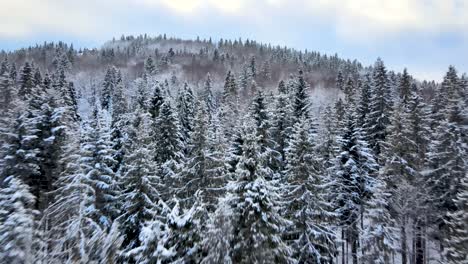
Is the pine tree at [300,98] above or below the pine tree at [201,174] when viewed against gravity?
above

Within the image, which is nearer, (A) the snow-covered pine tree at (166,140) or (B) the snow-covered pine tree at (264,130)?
(A) the snow-covered pine tree at (166,140)

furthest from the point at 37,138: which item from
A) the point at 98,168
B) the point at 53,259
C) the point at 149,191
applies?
the point at 53,259

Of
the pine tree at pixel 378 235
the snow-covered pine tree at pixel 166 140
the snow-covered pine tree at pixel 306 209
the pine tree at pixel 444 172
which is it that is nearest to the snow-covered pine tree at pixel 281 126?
the snow-covered pine tree at pixel 306 209

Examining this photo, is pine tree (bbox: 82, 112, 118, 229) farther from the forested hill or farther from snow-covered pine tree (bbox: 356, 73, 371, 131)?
snow-covered pine tree (bbox: 356, 73, 371, 131)

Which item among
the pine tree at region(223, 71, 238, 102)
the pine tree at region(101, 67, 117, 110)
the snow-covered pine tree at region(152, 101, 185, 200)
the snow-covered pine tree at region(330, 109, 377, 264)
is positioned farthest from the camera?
the pine tree at region(101, 67, 117, 110)

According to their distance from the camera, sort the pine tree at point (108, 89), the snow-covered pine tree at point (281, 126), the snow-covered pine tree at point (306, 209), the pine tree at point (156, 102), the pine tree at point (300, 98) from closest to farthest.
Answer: the snow-covered pine tree at point (306, 209) → the pine tree at point (156, 102) → the snow-covered pine tree at point (281, 126) → the pine tree at point (300, 98) → the pine tree at point (108, 89)

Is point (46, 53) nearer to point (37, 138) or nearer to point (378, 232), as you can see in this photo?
point (37, 138)

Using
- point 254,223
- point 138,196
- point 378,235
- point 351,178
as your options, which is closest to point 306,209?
point 378,235

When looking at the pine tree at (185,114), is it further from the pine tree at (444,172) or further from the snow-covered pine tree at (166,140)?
the pine tree at (444,172)

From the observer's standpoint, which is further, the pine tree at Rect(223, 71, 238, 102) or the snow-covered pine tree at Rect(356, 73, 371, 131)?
the pine tree at Rect(223, 71, 238, 102)

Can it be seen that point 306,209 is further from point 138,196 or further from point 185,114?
point 185,114

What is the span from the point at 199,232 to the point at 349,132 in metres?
17.0

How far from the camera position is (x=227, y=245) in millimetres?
16594

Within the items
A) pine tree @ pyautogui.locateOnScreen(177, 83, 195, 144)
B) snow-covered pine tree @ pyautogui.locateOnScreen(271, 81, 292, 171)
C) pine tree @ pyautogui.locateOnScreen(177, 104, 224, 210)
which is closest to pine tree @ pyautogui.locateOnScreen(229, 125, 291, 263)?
pine tree @ pyautogui.locateOnScreen(177, 104, 224, 210)
